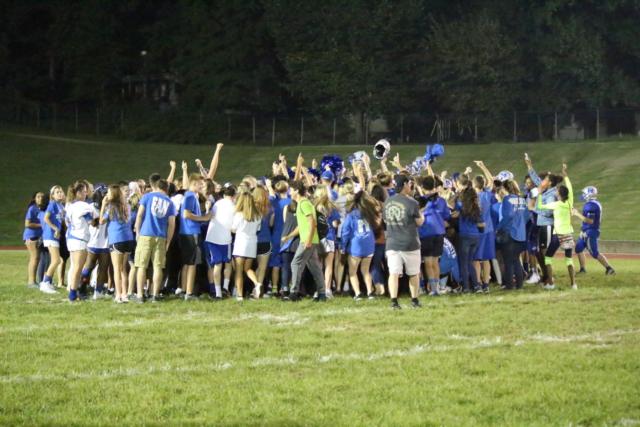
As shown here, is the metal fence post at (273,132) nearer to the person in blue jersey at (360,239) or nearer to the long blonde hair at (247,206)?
the person in blue jersey at (360,239)

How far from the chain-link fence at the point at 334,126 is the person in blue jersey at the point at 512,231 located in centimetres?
3858

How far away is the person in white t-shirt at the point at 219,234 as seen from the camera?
17438 mm

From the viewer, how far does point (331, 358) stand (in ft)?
38.9

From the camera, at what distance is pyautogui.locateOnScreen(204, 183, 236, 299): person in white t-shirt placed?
1744cm

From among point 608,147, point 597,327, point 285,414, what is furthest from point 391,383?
point 608,147

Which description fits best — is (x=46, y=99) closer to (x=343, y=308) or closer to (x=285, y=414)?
(x=343, y=308)

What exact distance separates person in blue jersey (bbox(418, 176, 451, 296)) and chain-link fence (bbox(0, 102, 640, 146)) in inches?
1584

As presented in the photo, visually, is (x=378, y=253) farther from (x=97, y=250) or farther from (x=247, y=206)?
(x=97, y=250)

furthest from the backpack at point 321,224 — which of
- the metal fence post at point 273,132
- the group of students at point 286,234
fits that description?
the metal fence post at point 273,132

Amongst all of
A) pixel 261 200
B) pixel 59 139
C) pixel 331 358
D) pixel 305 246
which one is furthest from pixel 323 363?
pixel 59 139

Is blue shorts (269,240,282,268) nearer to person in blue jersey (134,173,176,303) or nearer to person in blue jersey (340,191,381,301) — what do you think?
person in blue jersey (340,191,381,301)

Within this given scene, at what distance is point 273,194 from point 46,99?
54292 mm

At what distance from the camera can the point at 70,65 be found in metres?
69.1

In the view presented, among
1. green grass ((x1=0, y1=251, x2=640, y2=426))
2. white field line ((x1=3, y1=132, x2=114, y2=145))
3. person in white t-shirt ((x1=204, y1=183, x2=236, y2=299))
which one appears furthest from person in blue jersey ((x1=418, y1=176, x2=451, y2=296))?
white field line ((x1=3, y1=132, x2=114, y2=145))
